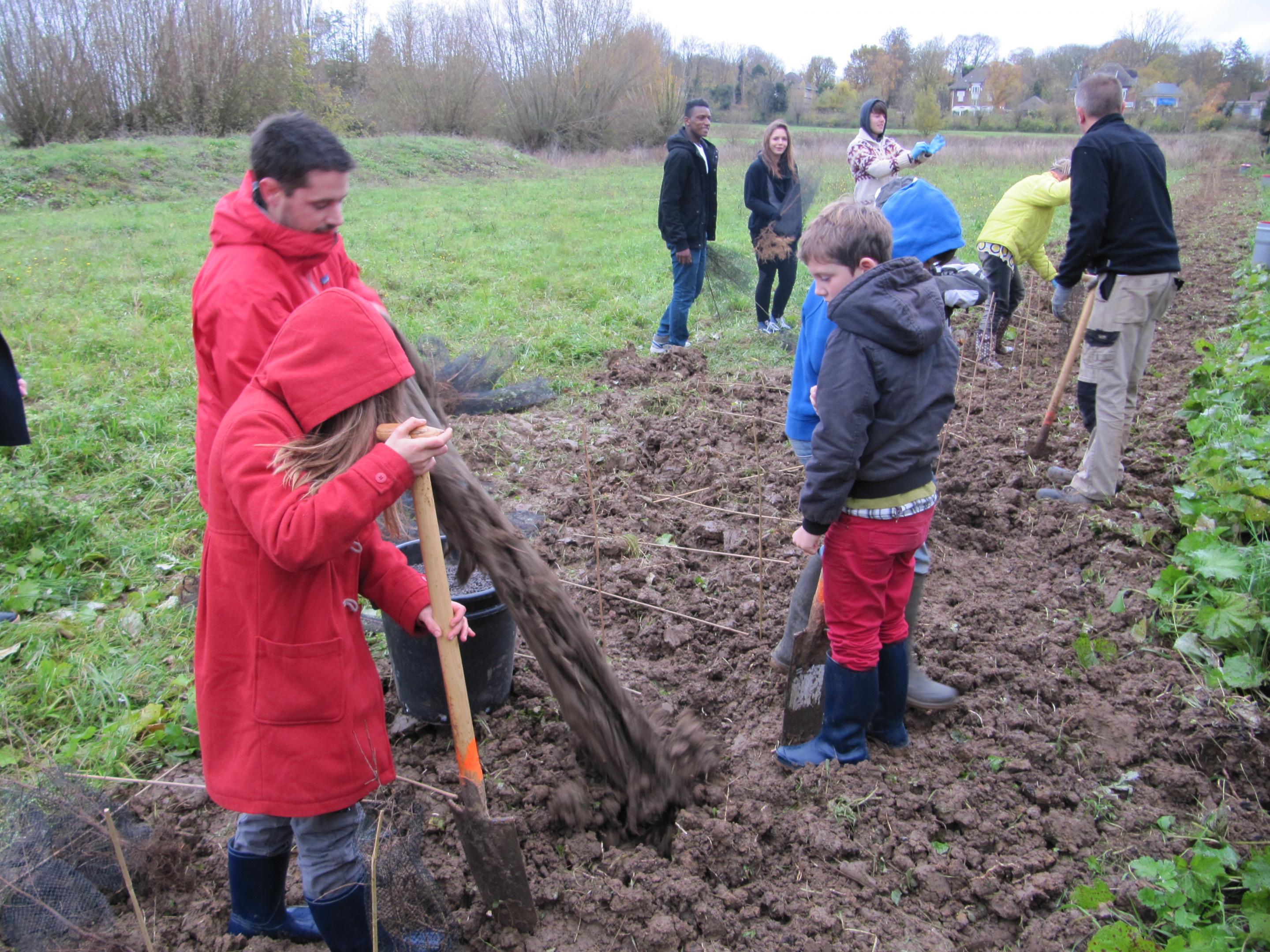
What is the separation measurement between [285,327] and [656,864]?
5.78ft

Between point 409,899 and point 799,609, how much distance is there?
1657 mm

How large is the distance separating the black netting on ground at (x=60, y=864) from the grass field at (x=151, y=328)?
0.29 metres

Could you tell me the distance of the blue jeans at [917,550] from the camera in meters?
2.77

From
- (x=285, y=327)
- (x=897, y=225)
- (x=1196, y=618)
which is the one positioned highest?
(x=897, y=225)

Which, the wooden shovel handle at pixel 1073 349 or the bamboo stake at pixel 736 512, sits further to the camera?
the wooden shovel handle at pixel 1073 349

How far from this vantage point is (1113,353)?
4391 millimetres

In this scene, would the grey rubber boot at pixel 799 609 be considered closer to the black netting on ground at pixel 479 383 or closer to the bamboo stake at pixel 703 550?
the bamboo stake at pixel 703 550

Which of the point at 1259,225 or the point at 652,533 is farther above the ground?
the point at 1259,225

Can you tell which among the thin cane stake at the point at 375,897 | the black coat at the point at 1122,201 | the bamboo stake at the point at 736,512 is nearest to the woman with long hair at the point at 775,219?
the black coat at the point at 1122,201

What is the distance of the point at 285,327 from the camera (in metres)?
1.59

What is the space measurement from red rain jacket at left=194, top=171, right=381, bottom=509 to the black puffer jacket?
127cm

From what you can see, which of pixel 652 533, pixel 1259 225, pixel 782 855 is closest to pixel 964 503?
pixel 652 533

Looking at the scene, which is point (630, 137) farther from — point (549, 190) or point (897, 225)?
point (897, 225)

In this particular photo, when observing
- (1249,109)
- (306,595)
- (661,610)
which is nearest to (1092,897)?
(661,610)
